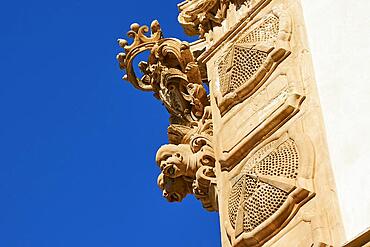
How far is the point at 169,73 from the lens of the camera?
41.8 feet

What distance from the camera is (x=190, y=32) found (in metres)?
12.8

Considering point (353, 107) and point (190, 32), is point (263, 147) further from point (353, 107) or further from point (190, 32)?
point (190, 32)

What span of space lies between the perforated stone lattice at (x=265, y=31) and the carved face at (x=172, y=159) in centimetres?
141

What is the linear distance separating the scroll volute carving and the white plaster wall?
6.80ft

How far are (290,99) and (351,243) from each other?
1.99 metres

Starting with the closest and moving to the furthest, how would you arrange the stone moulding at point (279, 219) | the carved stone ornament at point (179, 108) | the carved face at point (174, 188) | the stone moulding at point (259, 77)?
the stone moulding at point (279, 219) → the stone moulding at point (259, 77) → the carved stone ornament at point (179, 108) → the carved face at point (174, 188)

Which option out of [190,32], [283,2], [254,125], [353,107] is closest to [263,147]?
[254,125]

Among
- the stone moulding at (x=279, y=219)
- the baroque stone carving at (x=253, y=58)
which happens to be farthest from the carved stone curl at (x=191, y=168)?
the stone moulding at (x=279, y=219)

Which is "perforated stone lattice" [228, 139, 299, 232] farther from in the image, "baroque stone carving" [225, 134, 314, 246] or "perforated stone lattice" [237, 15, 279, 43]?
"perforated stone lattice" [237, 15, 279, 43]

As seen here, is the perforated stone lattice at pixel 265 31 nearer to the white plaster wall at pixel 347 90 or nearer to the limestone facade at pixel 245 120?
the limestone facade at pixel 245 120

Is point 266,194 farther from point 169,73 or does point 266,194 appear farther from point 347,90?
point 169,73

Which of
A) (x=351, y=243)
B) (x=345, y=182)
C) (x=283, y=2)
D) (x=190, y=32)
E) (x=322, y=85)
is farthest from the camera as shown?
(x=190, y=32)

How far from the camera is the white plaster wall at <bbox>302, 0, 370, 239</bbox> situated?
8.98m

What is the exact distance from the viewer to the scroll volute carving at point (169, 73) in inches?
491
